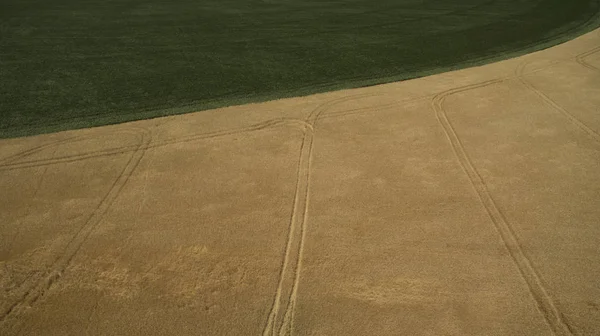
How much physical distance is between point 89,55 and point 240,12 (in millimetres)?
4976

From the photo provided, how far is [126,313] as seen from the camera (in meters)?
3.74

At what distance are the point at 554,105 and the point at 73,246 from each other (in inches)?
275

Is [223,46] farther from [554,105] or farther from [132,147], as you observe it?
[554,105]

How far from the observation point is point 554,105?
7.18m

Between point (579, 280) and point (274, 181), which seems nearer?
point (579, 280)

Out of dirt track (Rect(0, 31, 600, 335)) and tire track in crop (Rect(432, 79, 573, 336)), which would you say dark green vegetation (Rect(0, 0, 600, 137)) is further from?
tire track in crop (Rect(432, 79, 573, 336))

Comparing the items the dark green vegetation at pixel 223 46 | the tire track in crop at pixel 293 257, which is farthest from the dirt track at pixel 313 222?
Answer: the dark green vegetation at pixel 223 46

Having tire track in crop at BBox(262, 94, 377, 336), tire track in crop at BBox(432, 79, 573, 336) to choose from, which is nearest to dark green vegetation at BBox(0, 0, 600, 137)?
tire track in crop at BBox(262, 94, 377, 336)

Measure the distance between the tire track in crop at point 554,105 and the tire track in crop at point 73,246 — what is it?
240 inches

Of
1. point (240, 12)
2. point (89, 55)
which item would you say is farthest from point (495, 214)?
point (240, 12)

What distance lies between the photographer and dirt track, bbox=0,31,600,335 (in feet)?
12.2

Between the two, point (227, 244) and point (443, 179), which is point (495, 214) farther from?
point (227, 244)

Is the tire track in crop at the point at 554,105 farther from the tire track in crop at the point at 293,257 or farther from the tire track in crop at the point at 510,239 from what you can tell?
the tire track in crop at the point at 293,257

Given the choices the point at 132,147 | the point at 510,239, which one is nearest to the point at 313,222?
the point at 510,239
